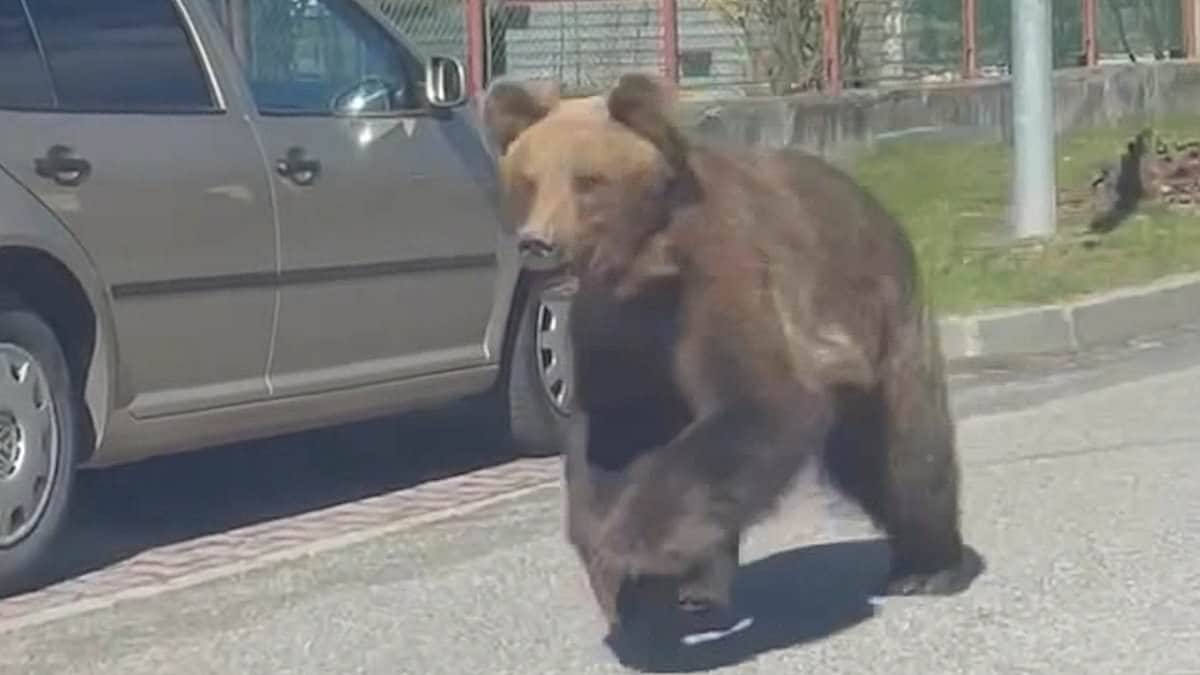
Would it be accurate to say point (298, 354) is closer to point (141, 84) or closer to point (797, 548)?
point (141, 84)

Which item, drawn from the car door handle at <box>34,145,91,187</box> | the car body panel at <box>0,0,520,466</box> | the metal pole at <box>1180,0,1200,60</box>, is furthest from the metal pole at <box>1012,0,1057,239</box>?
the metal pole at <box>1180,0,1200,60</box>

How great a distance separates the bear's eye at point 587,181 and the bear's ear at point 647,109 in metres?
0.18

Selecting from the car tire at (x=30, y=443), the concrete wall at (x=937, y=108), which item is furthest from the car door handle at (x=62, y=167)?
the concrete wall at (x=937, y=108)

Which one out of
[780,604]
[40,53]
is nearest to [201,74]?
[40,53]

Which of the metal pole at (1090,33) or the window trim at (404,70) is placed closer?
the window trim at (404,70)

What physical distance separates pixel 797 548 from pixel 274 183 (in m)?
1.99

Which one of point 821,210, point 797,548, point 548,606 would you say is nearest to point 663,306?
point 821,210

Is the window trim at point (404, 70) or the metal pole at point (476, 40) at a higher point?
the window trim at point (404, 70)

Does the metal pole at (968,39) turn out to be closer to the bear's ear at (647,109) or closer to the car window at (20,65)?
the car window at (20,65)

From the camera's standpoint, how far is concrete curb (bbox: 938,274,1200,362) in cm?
1315

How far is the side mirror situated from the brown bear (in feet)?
9.91

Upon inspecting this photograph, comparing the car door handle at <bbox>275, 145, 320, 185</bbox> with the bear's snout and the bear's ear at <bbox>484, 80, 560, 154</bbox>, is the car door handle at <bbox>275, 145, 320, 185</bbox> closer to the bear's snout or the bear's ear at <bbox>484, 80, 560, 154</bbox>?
the bear's ear at <bbox>484, 80, 560, 154</bbox>

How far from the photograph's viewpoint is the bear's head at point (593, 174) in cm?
628

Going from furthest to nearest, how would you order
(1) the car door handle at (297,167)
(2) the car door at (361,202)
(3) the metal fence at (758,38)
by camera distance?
1. (3) the metal fence at (758,38)
2. (2) the car door at (361,202)
3. (1) the car door handle at (297,167)
